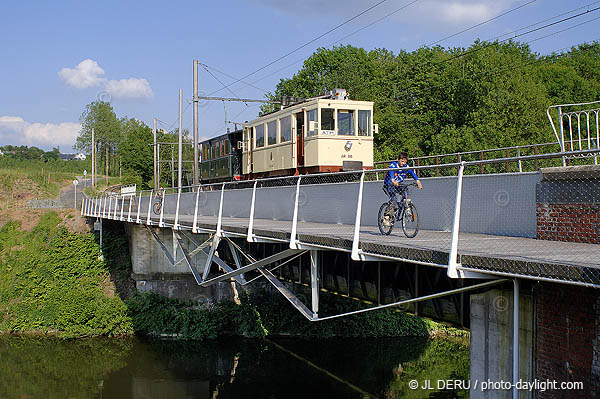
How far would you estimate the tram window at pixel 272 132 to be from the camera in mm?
22516

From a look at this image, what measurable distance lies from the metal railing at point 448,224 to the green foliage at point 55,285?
11.8 meters

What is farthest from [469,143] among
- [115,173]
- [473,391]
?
[115,173]

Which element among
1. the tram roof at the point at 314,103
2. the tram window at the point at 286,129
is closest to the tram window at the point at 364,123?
the tram roof at the point at 314,103

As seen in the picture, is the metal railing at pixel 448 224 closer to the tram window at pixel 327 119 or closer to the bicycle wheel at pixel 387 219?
the bicycle wheel at pixel 387 219

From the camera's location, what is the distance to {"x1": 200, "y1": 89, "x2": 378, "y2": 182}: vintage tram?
2008cm

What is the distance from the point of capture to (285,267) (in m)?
14.1

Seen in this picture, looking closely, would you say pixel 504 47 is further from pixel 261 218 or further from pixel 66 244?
pixel 261 218

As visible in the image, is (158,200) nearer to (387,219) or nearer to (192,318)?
(192,318)

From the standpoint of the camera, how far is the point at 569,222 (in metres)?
8.19

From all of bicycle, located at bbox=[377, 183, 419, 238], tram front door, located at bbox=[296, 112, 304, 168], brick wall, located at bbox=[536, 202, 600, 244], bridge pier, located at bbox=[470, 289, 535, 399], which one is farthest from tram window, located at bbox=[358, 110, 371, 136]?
bridge pier, located at bbox=[470, 289, 535, 399]

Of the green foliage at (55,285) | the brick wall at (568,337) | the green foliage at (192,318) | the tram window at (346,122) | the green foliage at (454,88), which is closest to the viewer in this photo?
the brick wall at (568,337)

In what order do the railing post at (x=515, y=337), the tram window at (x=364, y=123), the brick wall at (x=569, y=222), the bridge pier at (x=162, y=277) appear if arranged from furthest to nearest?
the bridge pier at (x=162, y=277), the tram window at (x=364, y=123), the brick wall at (x=569, y=222), the railing post at (x=515, y=337)

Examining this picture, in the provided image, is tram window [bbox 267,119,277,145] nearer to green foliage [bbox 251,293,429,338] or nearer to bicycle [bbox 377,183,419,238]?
green foliage [bbox 251,293,429,338]

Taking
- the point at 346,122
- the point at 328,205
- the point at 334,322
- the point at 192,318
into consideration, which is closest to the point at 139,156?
the point at 192,318
